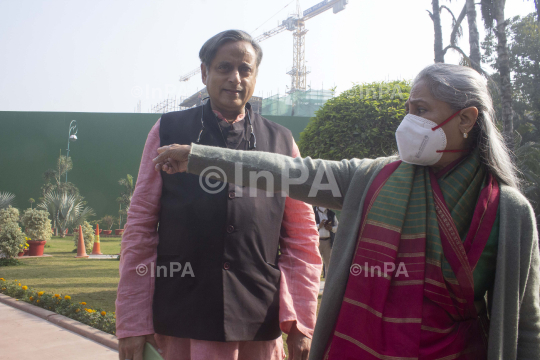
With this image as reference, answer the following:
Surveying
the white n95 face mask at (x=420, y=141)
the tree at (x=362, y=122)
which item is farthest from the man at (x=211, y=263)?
the tree at (x=362, y=122)

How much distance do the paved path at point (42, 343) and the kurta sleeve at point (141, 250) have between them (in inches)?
104

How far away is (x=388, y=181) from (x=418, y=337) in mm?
518

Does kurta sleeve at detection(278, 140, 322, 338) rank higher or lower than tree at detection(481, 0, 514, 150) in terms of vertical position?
lower

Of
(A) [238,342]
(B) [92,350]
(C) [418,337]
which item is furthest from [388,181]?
(B) [92,350]

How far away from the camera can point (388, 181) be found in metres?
1.52

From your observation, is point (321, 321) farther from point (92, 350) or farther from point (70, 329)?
point (70, 329)

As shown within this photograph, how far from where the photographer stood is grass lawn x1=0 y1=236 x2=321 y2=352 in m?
6.38

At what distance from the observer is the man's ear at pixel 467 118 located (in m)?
1.50

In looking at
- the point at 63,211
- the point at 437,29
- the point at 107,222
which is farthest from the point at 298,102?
the point at 437,29

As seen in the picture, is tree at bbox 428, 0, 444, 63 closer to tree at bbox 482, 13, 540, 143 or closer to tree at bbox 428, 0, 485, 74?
tree at bbox 428, 0, 485, 74

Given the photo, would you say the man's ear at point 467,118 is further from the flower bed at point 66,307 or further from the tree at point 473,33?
the tree at point 473,33

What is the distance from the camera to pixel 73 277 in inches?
309

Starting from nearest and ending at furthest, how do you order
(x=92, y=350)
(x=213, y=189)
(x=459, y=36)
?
(x=213, y=189)
(x=92, y=350)
(x=459, y=36)

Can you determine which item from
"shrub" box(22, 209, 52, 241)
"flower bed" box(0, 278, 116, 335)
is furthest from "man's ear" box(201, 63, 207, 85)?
"shrub" box(22, 209, 52, 241)
